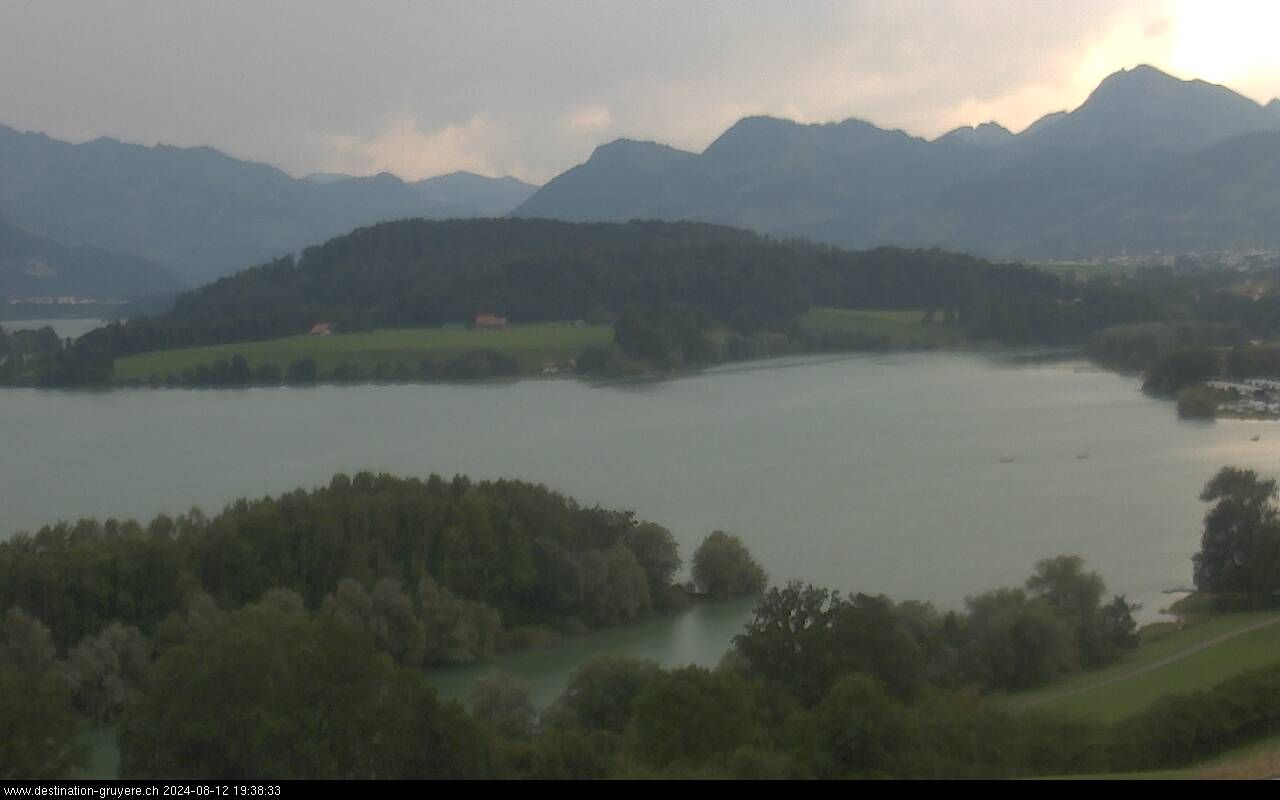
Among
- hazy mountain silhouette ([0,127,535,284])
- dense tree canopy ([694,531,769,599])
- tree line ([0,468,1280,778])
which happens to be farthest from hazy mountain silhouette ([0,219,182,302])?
dense tree canopy ([694,531,769,599])

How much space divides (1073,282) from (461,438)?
2268 cm

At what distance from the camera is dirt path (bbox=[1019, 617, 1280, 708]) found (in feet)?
24.6

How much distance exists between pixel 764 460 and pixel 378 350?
1518 centimetres

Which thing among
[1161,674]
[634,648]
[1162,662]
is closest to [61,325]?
[634,648]

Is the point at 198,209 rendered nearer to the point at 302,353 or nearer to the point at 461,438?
the point at 302,353

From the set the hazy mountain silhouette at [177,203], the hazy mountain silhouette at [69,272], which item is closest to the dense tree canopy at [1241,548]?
→ the hazy mountain silhouette at [69,272]

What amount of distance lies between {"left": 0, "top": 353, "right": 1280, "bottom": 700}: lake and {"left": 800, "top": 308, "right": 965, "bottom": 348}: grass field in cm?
614

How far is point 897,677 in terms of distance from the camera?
6281mm

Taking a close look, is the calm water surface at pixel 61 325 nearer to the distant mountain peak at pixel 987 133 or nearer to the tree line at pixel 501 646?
the tree line at pixel 501 646

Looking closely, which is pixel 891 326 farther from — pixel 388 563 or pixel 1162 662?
pixel 1162 662

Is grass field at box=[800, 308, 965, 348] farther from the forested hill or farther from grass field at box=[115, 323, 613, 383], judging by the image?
grass field at box=[115, 323, 613, 383]

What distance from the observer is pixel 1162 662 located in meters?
8.05

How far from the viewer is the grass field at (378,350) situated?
95.2 ft

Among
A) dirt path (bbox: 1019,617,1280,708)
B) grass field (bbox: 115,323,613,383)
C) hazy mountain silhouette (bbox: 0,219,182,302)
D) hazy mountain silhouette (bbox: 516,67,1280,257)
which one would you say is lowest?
dirt path (bbox: 1019,617,1280,708)
